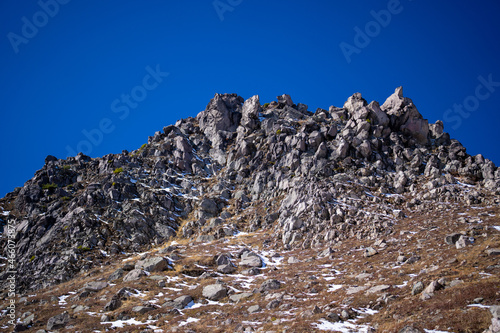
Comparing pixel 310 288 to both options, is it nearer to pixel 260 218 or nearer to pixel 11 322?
pixel 11 322

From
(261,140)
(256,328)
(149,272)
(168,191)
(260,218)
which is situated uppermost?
(261,140)

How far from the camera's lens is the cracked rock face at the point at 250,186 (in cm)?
Result: 5438

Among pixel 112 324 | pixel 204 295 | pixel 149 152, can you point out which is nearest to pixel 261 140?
pixel 149 152

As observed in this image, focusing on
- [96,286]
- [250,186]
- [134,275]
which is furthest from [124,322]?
[250,186]

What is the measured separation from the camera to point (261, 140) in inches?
3600

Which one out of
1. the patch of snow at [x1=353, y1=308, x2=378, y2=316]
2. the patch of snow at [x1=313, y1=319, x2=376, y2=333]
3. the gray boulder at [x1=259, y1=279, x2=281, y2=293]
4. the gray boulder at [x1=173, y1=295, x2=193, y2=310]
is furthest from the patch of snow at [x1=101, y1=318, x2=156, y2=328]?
the patch of snow at [x1=353, y1=308, x2=378, y2=316]

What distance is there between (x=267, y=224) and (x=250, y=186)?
18.5 m

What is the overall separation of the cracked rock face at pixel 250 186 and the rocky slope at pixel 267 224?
37 centimetres

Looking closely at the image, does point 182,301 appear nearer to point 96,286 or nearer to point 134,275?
point 134,275

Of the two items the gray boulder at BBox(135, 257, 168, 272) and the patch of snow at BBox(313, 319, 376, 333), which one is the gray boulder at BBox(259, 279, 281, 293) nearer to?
the patch of snow at BBox(313, 319, 376, 333)

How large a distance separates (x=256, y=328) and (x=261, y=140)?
233 feet

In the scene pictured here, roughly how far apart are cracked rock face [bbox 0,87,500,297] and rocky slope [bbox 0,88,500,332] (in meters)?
0.37

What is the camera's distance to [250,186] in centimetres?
8119

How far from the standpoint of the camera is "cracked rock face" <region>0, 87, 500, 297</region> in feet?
178
